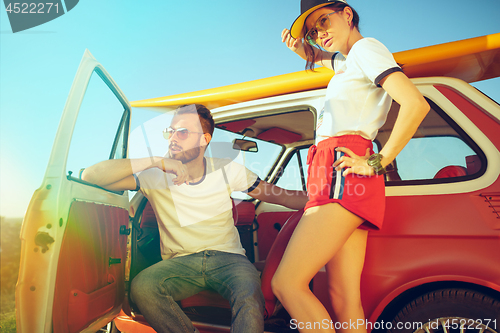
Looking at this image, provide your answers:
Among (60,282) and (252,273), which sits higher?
(60,282)

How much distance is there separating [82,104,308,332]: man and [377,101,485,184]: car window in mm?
654

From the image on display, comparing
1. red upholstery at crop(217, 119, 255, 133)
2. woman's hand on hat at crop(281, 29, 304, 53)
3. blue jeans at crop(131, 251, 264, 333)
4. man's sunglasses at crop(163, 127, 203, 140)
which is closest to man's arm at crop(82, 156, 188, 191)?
man's sunglasses at crop(163, 127, 203, 140)

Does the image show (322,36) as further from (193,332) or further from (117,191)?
(193,332)

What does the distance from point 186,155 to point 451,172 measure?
1545 millimetres

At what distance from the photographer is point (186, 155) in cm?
203

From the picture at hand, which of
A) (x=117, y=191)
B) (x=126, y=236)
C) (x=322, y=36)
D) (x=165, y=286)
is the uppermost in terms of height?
(x=322, y=36)

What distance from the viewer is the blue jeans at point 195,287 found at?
156 centimetres

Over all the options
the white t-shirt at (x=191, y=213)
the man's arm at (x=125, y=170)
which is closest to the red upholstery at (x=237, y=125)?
the white t-shirt at (x=191, y=213)

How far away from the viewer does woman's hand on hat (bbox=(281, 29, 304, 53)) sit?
180 cm

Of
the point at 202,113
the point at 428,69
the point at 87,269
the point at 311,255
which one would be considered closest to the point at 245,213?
the point at 202,113

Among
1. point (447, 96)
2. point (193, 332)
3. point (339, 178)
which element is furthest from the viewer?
point (193, 332)

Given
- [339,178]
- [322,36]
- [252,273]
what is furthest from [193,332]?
[322,36]

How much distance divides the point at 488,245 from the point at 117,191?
2050 millimetres

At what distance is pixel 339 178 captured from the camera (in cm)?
127
